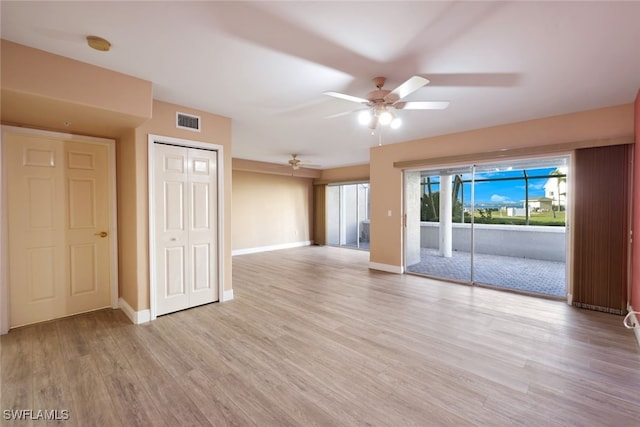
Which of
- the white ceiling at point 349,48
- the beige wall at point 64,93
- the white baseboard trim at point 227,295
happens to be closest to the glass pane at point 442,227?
the white ceiling at point 349,48

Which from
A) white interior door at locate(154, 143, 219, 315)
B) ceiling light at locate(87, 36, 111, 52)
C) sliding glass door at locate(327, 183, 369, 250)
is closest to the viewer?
ceiling light at locate(87, 36, 111, 52)

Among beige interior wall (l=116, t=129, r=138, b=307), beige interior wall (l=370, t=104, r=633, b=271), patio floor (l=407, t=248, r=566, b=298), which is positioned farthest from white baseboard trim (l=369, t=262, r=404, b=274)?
beige interior wall (l=116, t=129, r=138, b=307)

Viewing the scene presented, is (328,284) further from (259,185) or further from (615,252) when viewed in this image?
(259,185)

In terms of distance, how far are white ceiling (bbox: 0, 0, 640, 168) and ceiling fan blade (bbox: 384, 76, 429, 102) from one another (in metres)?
0.22

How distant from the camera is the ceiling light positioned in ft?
6.88

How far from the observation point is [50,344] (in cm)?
267

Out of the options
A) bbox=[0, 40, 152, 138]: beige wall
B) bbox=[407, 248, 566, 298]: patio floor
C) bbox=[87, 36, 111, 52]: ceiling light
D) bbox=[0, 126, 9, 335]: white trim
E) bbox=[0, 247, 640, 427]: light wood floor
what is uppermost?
bbox=[87, 36, 111, 52]: ceiling light

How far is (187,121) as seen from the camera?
11.6 feet

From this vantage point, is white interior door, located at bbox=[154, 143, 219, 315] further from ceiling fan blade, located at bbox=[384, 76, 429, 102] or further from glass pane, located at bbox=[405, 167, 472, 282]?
glass pane, located at bbox=[405, 167, 472, 282]

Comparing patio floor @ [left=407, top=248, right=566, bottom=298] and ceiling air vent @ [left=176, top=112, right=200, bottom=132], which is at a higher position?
ceiling air vent @ [left=176, top=112, right=200, bottom=132]

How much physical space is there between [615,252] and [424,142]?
3.04 meters

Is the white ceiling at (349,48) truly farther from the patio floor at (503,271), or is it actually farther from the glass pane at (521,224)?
the glass pane at (521,224)

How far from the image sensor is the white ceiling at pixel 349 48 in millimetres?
1799

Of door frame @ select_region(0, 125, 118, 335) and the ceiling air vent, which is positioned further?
the ceiling air vent
